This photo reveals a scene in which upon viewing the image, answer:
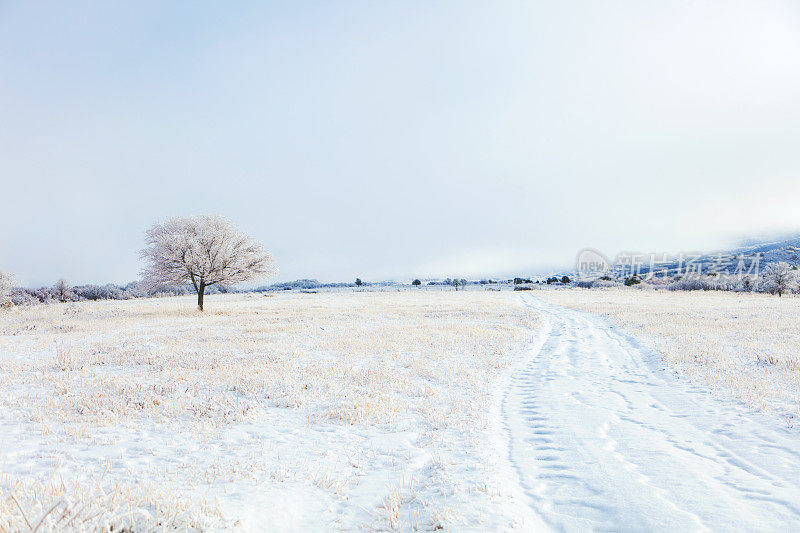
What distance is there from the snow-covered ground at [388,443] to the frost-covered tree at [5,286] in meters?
60.4

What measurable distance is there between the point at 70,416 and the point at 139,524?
6.31m

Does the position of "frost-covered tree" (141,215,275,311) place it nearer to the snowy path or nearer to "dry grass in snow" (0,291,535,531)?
"dry grass in snow" (0,291,535,531)

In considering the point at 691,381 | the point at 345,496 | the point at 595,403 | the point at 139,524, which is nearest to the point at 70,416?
the point at 139,524

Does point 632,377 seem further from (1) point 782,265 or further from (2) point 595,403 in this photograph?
(1) point 782,265

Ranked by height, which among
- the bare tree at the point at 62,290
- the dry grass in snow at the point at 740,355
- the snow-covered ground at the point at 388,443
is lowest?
the dry grass in snow at the point at 740,355

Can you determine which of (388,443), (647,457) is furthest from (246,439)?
(647,457)

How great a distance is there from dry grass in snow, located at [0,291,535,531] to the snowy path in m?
0.91

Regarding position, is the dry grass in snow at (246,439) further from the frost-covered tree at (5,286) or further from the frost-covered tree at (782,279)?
the frost-covered tree at (782,279)

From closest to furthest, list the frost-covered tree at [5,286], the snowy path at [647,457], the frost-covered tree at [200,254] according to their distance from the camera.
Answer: the snowy path at [647,457]
the frost-covered tree at [200,254]
the frost-covered tree at [5,286]

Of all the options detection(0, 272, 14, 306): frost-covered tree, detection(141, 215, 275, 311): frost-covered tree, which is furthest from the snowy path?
detection(0, 272, 14, 306): frost-covered tree

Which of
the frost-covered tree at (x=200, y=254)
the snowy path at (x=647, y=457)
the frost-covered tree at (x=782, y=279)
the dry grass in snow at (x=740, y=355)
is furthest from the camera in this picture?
the frost-covered tree at (x=782, y=279)

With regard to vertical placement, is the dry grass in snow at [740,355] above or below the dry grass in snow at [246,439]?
below

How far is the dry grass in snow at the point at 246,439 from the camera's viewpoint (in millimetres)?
4406

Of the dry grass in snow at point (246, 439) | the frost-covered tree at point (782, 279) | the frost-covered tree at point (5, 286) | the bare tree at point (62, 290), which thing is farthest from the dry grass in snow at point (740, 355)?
the bare tree at point (62, 290)
